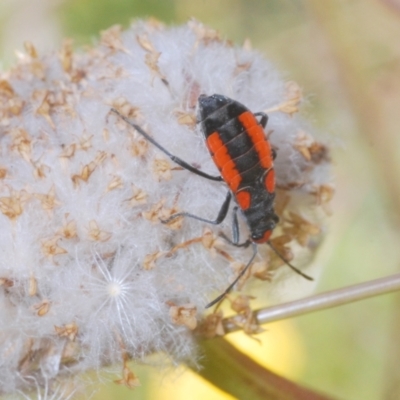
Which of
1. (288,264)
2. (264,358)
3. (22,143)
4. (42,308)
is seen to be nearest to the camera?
(42,308)

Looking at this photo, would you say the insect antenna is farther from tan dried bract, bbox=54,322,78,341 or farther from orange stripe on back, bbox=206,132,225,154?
tan dried bract, bbox=54,322,78,341

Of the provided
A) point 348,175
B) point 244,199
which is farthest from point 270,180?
point 348,175

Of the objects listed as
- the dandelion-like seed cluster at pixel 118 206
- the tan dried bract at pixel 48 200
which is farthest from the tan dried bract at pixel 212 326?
the tan dried bract at pixel 48 200

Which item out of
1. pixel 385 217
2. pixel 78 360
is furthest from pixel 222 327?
pixel 385 217

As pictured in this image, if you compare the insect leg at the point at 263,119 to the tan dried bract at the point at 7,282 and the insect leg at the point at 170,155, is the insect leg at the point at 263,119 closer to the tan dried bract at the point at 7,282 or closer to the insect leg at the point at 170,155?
the insect leg at the point at 170,155

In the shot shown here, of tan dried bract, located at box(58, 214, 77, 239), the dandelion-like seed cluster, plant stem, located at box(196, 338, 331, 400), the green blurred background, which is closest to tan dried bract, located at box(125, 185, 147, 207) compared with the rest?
the dandelion-like seed cluster

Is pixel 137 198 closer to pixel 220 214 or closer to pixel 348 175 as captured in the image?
pixel 220 214
